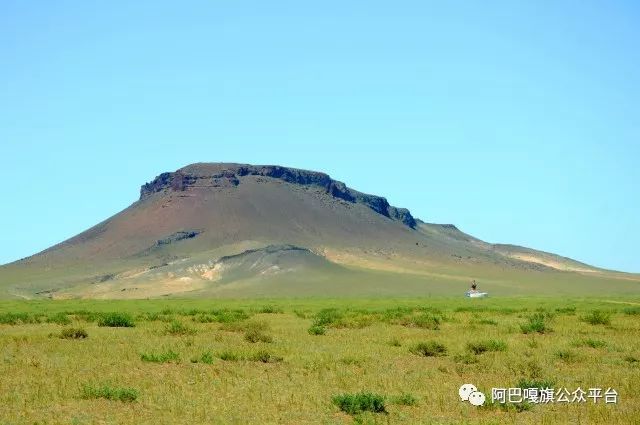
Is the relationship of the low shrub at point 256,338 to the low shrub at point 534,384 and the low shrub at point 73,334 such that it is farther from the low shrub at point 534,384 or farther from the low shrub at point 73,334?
the low shrub at point 534,384

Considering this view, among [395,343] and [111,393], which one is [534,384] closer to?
[111,393]

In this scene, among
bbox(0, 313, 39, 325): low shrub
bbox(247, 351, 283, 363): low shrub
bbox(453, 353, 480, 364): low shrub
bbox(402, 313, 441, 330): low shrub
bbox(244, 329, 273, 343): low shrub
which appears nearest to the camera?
bbox(453, 353, 480, 364): low shrub

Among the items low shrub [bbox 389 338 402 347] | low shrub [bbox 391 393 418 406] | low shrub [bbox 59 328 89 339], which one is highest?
low shrub [bbox 59 328 89 339]

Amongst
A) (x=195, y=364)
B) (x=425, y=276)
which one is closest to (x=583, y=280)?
(x=425, y=276)

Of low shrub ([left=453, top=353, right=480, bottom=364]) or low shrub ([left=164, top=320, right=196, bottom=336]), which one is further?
low shrub ([left=164, top=320, right=196, bottom=336])

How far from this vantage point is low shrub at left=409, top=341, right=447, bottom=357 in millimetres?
23922

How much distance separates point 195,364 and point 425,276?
158 metres

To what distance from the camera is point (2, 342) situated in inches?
1047

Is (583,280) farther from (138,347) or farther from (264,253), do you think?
(138,347)

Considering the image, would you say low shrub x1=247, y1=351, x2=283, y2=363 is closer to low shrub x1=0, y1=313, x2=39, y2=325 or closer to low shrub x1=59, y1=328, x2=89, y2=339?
low shrub x1=59, y1=328, x2=89, y2=339

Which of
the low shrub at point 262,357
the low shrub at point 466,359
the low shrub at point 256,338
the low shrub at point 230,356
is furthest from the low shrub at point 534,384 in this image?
the low shrub at point 256,338

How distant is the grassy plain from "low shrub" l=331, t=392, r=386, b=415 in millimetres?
22

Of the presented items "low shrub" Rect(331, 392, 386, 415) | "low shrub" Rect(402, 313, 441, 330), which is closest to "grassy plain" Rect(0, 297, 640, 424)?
"low shrub" Rect(331, 392, 386, 415)

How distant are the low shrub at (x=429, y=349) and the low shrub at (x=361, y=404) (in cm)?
859
